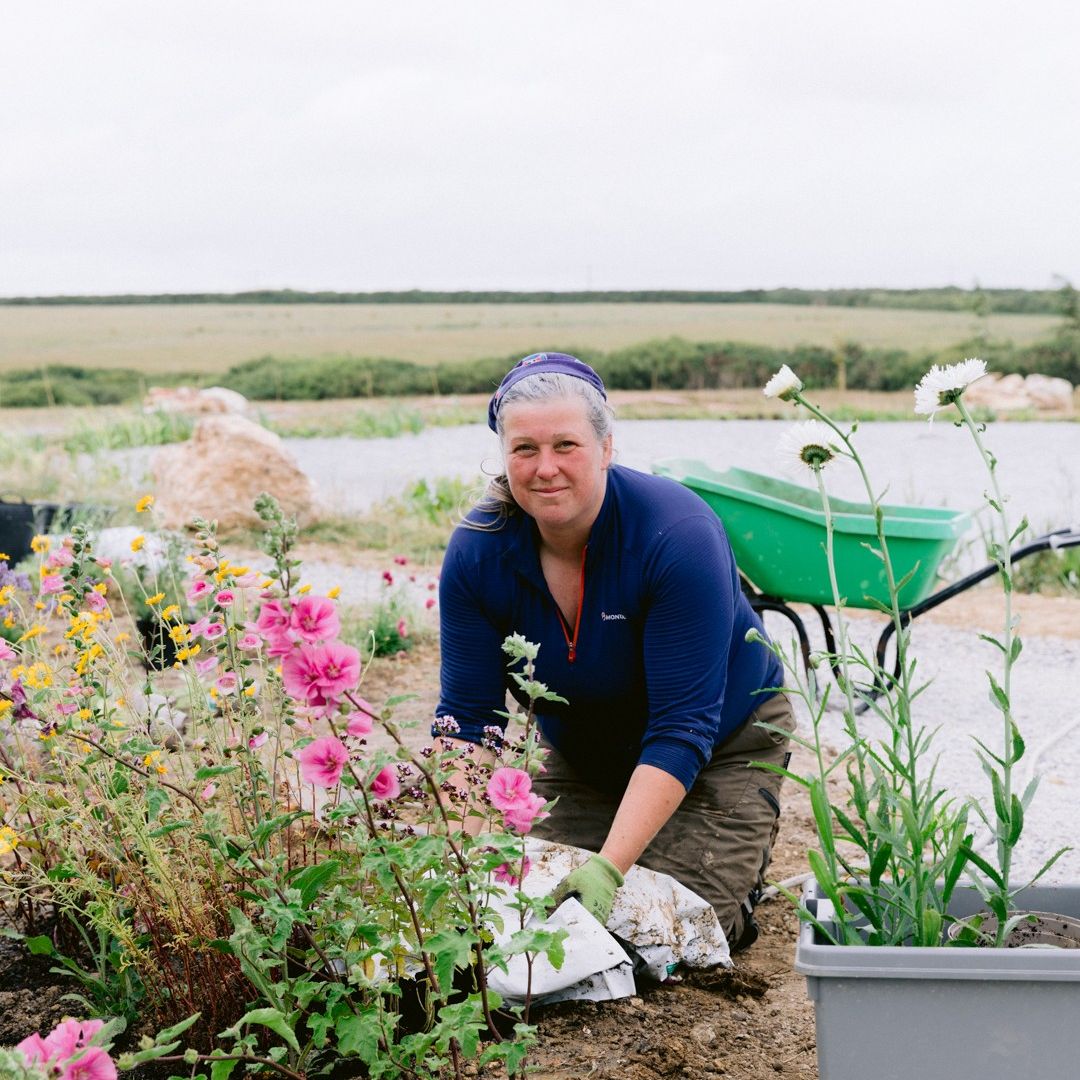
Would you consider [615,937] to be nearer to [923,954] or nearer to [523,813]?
[523,813]

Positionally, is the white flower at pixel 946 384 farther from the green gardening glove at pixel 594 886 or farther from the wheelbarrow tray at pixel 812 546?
the wheelbarrow tray at pixel 812 546

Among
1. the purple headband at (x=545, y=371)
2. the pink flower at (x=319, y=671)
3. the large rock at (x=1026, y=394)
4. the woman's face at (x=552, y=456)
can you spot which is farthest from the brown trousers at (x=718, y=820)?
the large rock at (x=1026, y=394)

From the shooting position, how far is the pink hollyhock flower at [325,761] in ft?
5.04

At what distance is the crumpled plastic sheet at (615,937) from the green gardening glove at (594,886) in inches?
0.7

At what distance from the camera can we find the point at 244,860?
1.72 m

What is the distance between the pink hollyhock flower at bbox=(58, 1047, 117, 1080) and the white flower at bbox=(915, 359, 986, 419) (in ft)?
3.69

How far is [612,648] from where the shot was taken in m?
2.60

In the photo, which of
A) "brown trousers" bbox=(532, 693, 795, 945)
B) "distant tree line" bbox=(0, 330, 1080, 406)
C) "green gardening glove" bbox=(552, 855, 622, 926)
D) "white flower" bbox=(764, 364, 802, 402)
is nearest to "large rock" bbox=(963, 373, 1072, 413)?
"distant tree line" bbox=(0, 330, 1080, 406)

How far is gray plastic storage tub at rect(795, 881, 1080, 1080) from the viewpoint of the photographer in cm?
146

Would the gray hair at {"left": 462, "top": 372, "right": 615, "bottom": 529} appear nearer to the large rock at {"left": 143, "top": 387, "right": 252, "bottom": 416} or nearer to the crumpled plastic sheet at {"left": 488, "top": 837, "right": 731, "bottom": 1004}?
the crumpled plastic sheet at {"left": 488, "top": 837, "right": 731, "bottom": 1004}

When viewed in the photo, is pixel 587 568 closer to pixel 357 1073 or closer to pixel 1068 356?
pixel 357 1073

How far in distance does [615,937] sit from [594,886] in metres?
0.22

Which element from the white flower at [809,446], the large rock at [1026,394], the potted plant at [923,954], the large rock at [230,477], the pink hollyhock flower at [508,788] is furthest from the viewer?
the large rock at [1026,394]

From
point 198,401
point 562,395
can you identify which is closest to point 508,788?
point 562,395
